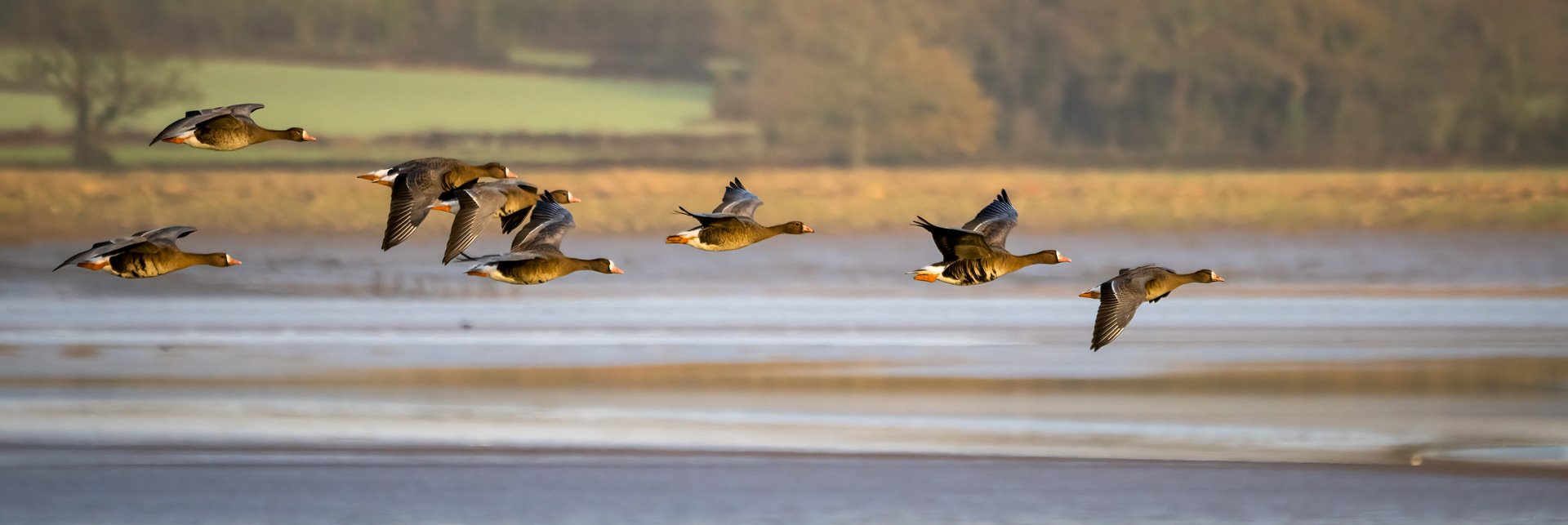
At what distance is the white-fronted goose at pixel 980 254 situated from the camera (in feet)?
44.4

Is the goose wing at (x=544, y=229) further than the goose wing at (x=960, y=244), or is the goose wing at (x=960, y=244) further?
the goose wing at (x=544, y=229)

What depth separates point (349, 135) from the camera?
176ft

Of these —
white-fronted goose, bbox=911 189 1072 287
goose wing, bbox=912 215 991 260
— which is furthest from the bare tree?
goose wing, bbox=912 215 991 260

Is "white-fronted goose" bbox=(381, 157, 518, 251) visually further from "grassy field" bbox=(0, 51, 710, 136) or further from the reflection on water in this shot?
"grassy field" bbox=(0, 51, 710, 136)

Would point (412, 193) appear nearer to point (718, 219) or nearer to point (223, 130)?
point (223, 130)

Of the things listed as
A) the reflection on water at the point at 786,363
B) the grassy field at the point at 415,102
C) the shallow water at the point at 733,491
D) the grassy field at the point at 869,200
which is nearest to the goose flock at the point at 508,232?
the shallow water at the point at 733,491

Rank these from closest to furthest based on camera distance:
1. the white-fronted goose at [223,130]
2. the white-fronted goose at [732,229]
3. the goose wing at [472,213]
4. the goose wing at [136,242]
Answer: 1. the goose wing at [472,213]
2. the goose wing at [136,242]
3. the white-fronted goose at [223,130]
4. the white-fronted goose at [732,229]

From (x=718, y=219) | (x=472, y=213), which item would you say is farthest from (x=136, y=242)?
(x=718, y=219)

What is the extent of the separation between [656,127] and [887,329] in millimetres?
29107

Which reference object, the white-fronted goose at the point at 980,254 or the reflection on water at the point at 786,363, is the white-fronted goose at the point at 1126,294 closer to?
the white-fronted goose at the point at 980,254

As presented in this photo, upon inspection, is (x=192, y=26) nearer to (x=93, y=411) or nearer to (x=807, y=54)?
(x=807, y=54)

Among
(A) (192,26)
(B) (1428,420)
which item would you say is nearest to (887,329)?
(B) (1428,420)

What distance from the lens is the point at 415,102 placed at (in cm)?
5753

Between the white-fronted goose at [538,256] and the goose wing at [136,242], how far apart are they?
177 cm
